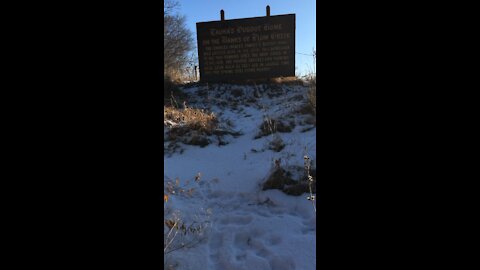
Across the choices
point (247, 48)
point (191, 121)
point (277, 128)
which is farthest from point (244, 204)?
point (247, 48)

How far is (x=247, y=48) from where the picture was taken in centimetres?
948

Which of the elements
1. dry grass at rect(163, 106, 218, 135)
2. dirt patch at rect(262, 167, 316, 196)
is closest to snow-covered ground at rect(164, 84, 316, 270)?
dirt patch at rect(262, 167, 316, 196)

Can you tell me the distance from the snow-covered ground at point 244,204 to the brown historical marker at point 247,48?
311 cm

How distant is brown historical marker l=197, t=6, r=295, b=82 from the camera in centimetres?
924

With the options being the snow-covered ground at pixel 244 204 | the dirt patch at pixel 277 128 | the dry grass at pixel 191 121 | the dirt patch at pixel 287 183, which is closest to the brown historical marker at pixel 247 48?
the snow-covered ground at pixel 244 204

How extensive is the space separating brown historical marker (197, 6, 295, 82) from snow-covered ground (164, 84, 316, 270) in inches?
122

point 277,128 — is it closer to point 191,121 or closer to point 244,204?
point 191,121

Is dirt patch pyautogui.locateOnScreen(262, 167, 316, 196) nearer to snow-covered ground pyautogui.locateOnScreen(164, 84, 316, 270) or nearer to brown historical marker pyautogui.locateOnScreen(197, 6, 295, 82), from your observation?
snow-covered ground pyautogui.locateOnScreen(164, 84, 316, 270)

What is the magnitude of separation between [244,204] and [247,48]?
22.8 ft
